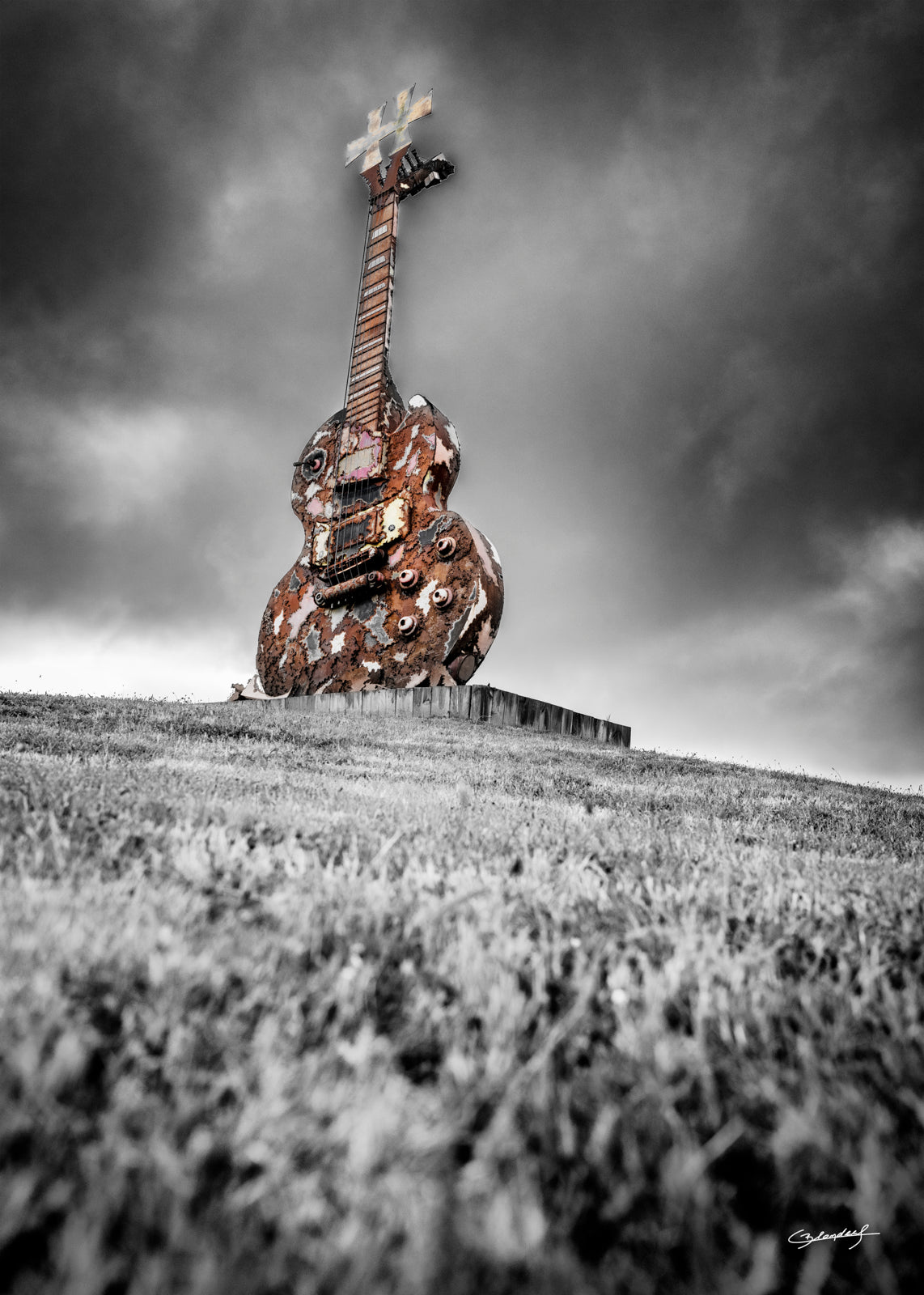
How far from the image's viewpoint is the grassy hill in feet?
2.43

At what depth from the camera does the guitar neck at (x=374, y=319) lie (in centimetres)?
1476

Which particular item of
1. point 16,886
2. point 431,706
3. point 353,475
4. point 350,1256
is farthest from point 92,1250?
point 353,475

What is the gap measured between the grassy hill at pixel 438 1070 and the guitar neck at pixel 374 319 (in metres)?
13.7

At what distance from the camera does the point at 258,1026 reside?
114 centimetres

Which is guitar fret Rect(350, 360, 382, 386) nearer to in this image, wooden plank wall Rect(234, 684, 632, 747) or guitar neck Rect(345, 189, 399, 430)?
guitar neck Rect(345, 189, 399, 430)

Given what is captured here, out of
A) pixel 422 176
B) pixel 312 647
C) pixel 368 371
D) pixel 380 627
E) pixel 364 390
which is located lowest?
pixel 312 647

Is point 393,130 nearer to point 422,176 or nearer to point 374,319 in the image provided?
point 422,176

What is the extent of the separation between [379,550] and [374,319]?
20.4 ft

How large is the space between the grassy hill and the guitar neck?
13697mm

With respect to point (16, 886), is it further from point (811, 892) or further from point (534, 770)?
point (534, 770)

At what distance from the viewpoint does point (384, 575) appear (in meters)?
13.2

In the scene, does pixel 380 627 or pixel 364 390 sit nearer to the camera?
pixel 380 627

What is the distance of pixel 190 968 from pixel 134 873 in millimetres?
670
